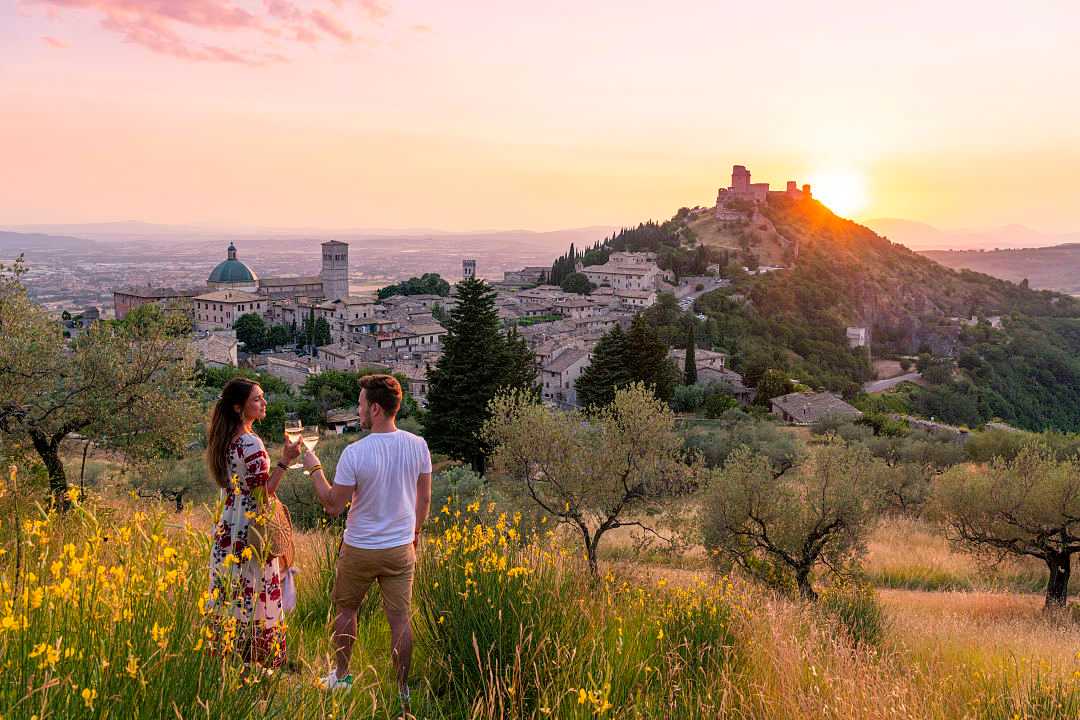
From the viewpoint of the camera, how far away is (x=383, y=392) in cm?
446

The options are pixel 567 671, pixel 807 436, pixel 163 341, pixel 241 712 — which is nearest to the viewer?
pixel 241 712

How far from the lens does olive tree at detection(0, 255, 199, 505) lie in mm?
11281

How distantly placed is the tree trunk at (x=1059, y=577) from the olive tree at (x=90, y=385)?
56.8 feet

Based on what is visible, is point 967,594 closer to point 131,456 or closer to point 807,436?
point 131,456

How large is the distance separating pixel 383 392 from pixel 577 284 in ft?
308

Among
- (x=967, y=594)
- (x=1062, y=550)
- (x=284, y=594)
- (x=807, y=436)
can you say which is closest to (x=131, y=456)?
(x=284, y=594)

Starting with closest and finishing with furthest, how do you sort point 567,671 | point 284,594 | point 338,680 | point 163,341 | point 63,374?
point 567,671 < point 338,680 < point 284,594 < point 63,374 < point 163,341

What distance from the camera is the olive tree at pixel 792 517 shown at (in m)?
15.4

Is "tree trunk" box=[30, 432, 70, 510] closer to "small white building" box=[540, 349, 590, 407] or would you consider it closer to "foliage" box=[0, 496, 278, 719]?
"foliage" box=[0, 496, 278, 719]

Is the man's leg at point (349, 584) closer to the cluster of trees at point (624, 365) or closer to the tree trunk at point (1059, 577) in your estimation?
the tree trunk at point (1059, 577)

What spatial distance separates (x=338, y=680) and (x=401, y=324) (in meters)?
76.7

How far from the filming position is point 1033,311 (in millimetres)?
119125

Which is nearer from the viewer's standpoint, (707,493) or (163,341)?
(163,341)

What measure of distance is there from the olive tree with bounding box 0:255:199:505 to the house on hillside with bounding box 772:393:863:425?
130 feet
